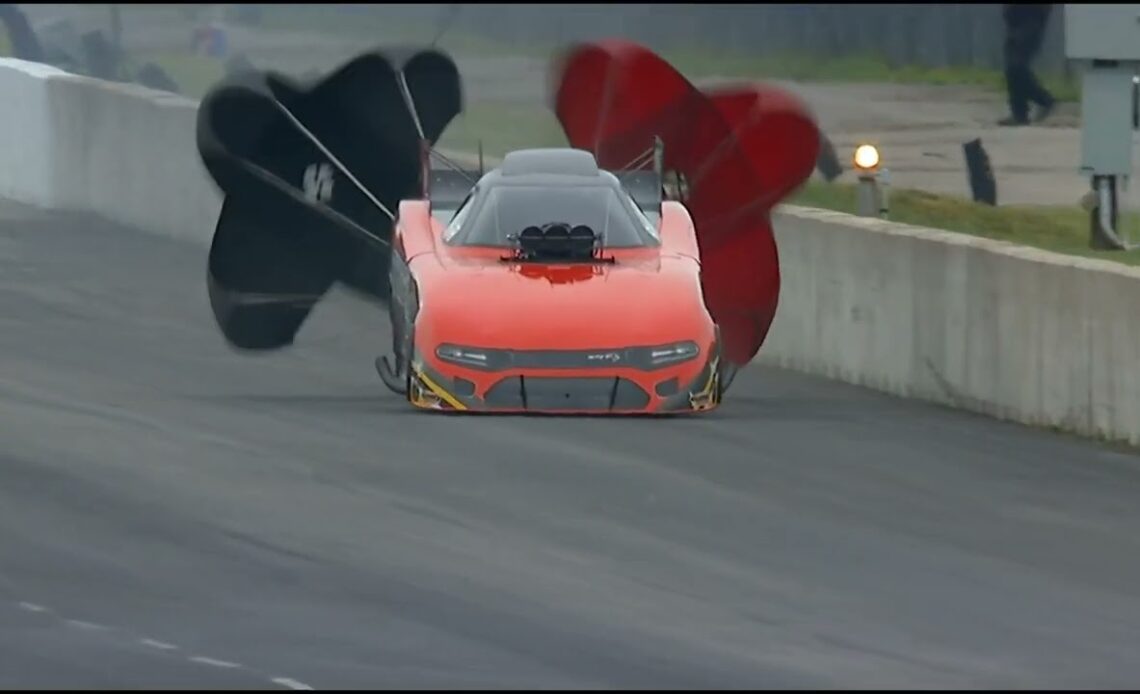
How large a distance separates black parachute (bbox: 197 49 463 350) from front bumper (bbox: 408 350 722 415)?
2876 millimetres

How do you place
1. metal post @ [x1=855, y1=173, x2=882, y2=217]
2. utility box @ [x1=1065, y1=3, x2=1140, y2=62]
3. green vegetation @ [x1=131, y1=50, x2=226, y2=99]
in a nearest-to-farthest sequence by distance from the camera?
utility box @ [x1=1065, y1=3, x2=1140, y2=62] → metal post @ [x1=855, y1=173, x2=882, y2=217] → green vegetation @ [x1=131, y1=50, x2=226, y2=99]

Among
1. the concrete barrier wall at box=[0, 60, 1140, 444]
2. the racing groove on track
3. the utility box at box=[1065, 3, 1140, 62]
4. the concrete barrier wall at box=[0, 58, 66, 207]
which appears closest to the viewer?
the racing groove on track

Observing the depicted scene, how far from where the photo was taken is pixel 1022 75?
3522 centimetres

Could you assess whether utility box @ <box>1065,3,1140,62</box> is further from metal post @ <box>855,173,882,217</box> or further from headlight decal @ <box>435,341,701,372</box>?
headlight decal @ <box>435,341,701,372</box>

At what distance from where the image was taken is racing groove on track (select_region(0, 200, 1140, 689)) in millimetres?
11383

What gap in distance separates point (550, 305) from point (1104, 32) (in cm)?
687

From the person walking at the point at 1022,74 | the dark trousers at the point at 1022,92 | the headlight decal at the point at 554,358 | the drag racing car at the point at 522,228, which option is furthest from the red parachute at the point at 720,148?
the dark trousers at the point at 1022,92

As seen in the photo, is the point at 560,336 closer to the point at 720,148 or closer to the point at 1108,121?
the point at 720,148

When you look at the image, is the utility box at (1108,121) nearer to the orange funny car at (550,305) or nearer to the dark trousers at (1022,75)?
the orange funny car at (550,305)

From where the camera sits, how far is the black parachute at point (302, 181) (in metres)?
20.4

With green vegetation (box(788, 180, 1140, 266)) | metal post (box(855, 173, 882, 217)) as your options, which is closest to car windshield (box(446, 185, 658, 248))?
metal post (box(855, 173, 882, 217))

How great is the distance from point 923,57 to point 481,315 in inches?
1063

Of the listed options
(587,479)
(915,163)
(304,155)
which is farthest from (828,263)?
(915,163)

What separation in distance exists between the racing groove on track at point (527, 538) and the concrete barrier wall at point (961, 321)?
0.94ft
